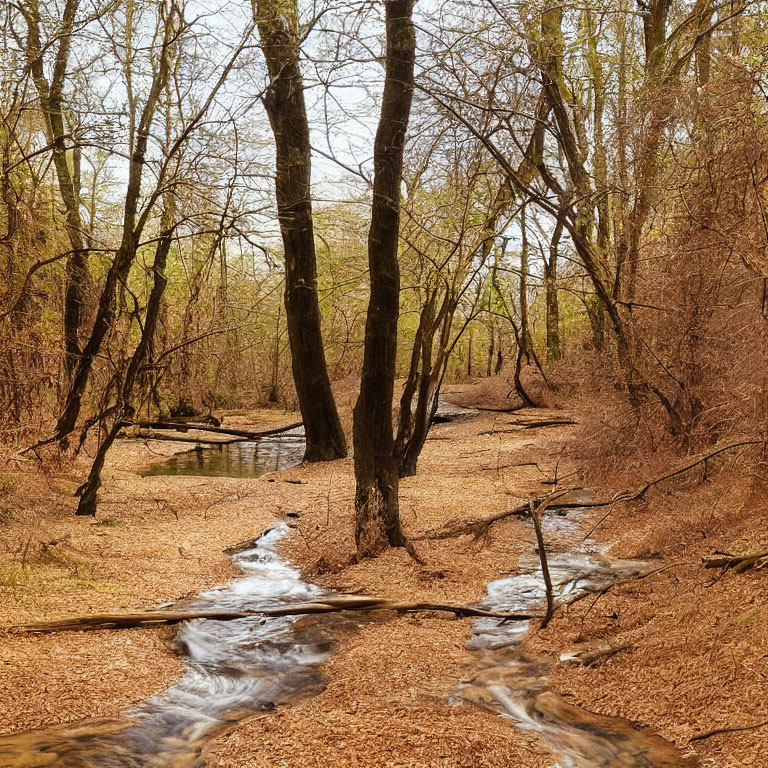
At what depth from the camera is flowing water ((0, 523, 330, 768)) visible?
3070mm

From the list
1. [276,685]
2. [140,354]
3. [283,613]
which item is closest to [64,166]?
[140,354]

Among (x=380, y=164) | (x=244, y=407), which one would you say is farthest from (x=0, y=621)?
(x=244, y=407)

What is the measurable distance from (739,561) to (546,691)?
4.40 feet

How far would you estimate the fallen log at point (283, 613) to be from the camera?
4590mm

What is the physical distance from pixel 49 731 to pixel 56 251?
20.0 ft

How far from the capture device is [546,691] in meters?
3.76

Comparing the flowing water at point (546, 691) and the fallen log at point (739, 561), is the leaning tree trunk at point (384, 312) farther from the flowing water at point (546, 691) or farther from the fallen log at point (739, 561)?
the fallen log at point (739, 561)

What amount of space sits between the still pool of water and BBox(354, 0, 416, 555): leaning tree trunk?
6.61 m

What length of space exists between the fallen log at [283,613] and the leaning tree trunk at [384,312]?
1.12 meters

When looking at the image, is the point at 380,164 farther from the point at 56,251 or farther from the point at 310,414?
the point at 310,414

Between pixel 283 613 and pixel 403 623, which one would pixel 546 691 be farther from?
pixel 283 613

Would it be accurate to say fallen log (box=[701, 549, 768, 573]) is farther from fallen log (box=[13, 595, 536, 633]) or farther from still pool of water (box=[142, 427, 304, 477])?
still pool of water (box=[142, 427, 304, 477])

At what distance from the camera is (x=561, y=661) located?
4074mm

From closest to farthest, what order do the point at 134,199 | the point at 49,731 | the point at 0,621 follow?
the point at 49,731, the point at 0,621, the point at 134,199
